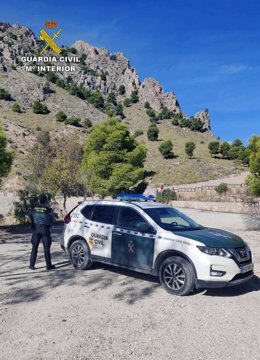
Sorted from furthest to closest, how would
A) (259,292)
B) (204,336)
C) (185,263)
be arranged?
(259,292), (185,263), (204,336)

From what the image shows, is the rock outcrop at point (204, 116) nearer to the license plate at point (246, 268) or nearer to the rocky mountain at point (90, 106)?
the rocky mountain at point (90, 106)

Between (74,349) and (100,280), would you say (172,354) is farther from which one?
(100,280)

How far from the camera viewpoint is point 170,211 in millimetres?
7793

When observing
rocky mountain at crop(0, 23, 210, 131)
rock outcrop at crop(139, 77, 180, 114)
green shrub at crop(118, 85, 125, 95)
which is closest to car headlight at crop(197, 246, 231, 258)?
rocky mountain at crop(0, 23, 210, 131)

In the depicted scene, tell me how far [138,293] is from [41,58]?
117 metres

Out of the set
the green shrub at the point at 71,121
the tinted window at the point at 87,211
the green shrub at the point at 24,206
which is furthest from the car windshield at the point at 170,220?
the green shrub at the point at 71,121

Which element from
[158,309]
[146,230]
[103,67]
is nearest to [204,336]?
[158,309]

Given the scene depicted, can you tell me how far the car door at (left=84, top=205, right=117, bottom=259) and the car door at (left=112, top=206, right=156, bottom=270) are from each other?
0.18 m

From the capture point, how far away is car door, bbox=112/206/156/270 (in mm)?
6863

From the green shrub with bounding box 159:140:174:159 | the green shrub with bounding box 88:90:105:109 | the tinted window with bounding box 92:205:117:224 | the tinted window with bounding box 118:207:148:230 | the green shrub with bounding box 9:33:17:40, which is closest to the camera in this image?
the tinted window with bounding box 118:207:148:230

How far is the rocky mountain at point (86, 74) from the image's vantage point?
8356 cm

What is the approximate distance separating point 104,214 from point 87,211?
0.56 metres

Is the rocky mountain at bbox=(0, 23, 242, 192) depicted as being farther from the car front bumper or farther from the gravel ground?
the car front bumper

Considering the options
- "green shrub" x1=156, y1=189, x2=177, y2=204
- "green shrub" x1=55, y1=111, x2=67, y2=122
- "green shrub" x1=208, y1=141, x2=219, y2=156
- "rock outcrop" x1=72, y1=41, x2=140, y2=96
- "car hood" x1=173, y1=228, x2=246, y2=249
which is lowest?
"car hood" x1=173, y1=228, x2=246, y2=249
